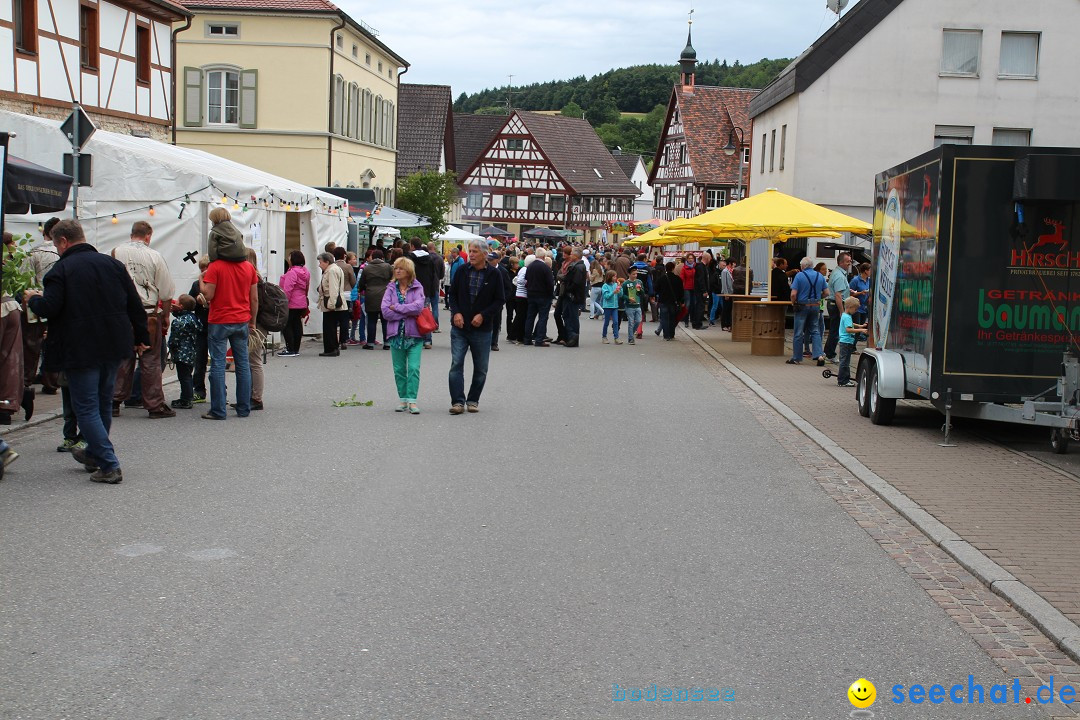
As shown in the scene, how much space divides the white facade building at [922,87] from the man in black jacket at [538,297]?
40.4 ft

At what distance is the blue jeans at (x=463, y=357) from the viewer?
13055mm

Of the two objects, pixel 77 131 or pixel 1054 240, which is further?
pixel 77 131

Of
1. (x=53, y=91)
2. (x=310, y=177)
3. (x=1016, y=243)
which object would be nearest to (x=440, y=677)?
(x=1016, y=243)

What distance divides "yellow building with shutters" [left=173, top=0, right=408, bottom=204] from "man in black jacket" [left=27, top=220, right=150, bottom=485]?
33.3m

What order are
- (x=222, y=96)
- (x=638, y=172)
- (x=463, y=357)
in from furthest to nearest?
(x=638, y=172) → (x=222, y=96) → (x=463, y=357)

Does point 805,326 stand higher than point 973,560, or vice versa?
point 805,326

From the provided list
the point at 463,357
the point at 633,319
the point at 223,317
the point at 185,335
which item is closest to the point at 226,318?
the point at 223,317

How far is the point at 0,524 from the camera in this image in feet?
23.9

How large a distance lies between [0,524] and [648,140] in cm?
13984

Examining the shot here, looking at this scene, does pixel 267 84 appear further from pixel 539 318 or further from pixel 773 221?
pixel 773 221

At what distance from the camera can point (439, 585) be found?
6.25 m

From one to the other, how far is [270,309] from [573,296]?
10897mm

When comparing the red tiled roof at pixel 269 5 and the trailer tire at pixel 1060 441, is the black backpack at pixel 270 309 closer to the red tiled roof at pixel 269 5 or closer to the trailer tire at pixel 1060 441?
the trailer tire at pixel 1060 441

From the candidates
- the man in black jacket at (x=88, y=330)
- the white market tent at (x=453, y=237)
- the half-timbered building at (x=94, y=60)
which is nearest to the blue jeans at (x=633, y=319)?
the half-timbered building at (x=94, y=60)
